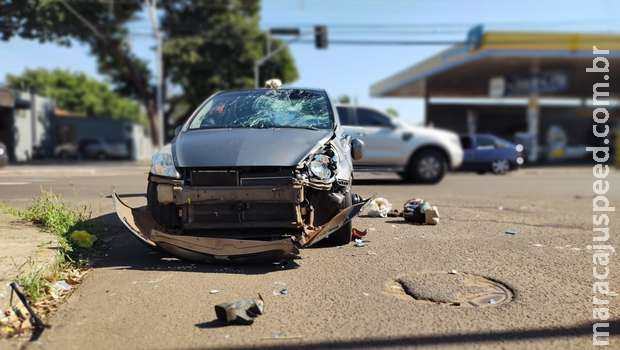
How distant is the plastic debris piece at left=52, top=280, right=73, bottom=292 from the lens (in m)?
4.39

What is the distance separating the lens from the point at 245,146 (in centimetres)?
518

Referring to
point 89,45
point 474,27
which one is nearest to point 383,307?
point 474,27

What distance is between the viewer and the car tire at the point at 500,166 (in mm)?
19562

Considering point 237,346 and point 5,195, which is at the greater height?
point 5,195

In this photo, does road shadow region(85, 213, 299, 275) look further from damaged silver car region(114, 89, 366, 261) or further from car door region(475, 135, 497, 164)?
car door region(475, 135, 497, 164)

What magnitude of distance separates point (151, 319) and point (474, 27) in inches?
972

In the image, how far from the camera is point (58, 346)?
3426mm

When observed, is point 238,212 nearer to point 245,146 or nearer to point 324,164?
A: point 245,146

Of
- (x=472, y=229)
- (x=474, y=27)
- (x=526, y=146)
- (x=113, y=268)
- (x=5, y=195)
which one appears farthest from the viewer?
(x=526, y=146)

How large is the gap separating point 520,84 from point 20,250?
28.5 meters

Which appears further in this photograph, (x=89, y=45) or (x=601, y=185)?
(x=89, y=45)

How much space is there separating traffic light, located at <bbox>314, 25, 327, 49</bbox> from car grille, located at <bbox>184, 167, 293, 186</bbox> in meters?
22.3

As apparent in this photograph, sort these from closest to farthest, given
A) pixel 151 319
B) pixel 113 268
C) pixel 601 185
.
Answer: pixel 151 319 → pixel 113 268 → pixel 601 185

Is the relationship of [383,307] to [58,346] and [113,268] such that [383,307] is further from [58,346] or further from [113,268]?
Answer: [113,268]
